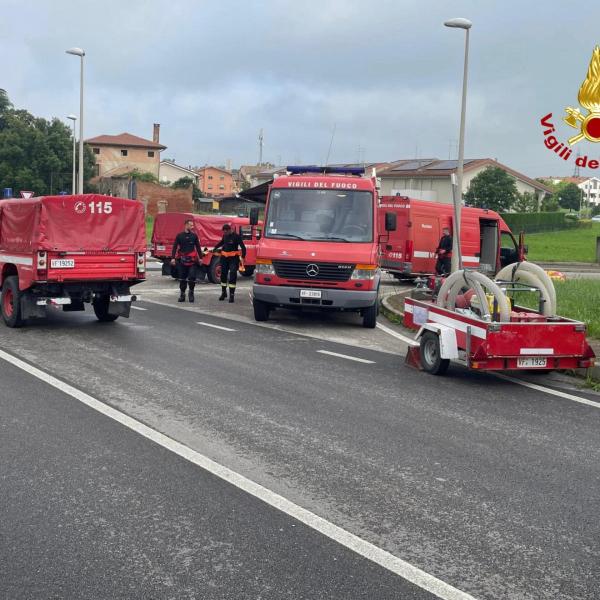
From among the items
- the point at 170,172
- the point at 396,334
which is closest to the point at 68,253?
the point at 396,334

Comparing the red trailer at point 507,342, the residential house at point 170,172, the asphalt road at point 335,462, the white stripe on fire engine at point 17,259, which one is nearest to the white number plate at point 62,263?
the white stripe on fire engine at point 17,259

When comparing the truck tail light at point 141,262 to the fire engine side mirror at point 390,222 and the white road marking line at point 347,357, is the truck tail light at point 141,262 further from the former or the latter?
the fire engine side mirror at point 390,222

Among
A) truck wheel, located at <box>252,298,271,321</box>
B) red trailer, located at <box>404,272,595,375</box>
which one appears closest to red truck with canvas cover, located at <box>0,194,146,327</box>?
truck wheel, located at <box>252,298,271,321</box>

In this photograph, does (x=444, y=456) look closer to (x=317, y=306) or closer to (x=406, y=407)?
(x=406, y=407)

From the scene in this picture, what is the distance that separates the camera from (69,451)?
628cm

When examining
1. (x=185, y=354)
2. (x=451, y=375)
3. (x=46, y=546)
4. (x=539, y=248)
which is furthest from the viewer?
(x=539, y=248)

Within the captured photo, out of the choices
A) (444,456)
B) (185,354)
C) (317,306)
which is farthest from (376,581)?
(317,306)

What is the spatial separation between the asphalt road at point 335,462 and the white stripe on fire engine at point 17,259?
2.17 meters

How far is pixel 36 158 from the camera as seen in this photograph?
71.1m

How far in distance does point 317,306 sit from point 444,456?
8224 millimetres

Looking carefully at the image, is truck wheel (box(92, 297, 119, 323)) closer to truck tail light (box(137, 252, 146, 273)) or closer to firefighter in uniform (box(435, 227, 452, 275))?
truck tail light (box(137, 252, 146, 273))

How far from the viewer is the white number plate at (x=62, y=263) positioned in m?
12.9

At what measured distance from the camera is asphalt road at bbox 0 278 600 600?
428 centimetres

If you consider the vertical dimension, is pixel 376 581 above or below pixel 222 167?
below
